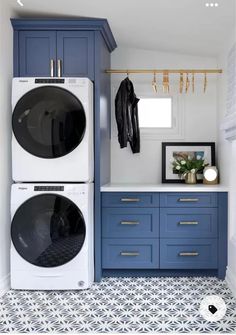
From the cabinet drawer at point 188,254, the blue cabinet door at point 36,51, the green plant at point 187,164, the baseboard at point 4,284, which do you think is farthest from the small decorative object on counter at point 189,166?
the baseboard at point 4,284

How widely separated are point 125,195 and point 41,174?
733mm

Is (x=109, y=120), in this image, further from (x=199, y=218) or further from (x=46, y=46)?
(x=199, y=218)

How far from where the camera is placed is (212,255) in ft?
11.2

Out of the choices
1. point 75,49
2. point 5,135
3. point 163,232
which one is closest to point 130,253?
point 163,232

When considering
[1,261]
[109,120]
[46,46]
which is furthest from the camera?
[109,120]

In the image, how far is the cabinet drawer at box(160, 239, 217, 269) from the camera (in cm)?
340

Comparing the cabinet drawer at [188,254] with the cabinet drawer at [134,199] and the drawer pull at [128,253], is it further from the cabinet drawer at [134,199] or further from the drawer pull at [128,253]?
the cabinet drawer at [134,199]

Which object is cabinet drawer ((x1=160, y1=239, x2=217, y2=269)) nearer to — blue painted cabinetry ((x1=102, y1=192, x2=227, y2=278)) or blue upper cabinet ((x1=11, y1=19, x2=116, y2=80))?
blue painted cabinetry ((x1=102, y1=192, x2=227, y2=278))

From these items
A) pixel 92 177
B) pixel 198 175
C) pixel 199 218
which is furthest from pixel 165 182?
pixel 92 177

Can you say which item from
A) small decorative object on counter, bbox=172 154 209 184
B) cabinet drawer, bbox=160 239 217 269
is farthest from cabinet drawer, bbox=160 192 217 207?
small decorative object on counter, bbox=172 154 209 184

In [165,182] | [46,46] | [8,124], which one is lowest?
[165,182]

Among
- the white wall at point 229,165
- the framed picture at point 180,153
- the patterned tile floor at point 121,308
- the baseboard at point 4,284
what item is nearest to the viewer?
the patterned tile floor at point 121,308

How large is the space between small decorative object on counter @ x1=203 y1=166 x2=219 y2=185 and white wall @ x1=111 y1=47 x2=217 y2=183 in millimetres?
405

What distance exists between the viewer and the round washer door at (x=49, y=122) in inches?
120
